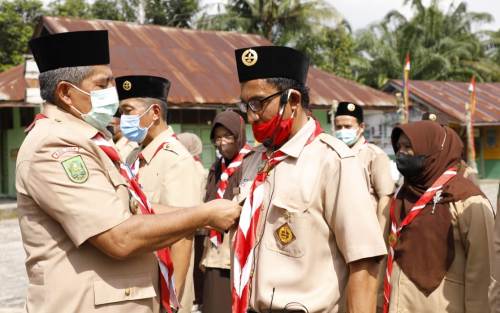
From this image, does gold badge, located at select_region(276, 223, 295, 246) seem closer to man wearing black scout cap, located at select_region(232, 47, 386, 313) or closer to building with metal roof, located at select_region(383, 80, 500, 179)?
man wearing black scout cap, located at select_region(232, 47, 386, 313)

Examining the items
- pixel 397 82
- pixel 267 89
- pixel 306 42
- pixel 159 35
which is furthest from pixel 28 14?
pixel 267 89

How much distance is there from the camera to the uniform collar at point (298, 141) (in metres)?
2.59

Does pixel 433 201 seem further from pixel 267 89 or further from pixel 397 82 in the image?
pixel 397 82

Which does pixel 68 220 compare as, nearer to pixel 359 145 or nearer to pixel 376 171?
pixel 376 171

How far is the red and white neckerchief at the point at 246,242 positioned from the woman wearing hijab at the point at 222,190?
3.67 feet

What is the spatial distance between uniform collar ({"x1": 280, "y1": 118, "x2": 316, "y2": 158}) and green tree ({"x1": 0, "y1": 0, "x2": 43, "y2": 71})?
23264mm

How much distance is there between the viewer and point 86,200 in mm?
2391

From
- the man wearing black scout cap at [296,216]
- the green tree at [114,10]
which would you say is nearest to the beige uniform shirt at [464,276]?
the man wearing black scout cap at [296,216]

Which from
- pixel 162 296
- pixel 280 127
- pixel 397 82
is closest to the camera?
pixel 280 127

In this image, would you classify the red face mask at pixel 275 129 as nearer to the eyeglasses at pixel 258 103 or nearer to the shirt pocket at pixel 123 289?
the eyeglasses at pixel 258 103

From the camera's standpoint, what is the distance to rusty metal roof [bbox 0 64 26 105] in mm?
15188

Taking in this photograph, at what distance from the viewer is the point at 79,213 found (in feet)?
7.77

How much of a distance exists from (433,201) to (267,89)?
1.52m

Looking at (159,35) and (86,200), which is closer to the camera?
(86,200)
